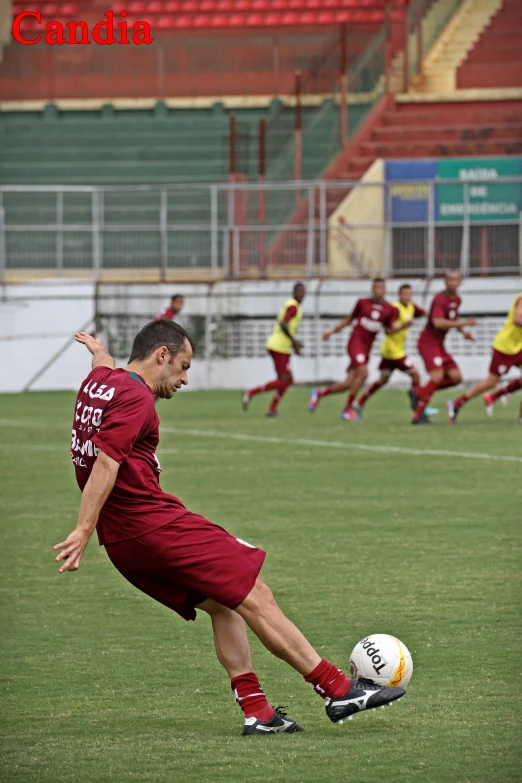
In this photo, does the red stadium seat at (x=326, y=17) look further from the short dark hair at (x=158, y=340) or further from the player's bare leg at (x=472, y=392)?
the short dark hair at (x=158, y=340)

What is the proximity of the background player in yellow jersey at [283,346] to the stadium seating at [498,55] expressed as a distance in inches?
642

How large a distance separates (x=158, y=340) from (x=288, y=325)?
1689 cm

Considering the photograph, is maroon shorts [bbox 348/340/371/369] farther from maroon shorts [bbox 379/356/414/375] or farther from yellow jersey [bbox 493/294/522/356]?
yellow jersey [bbox 493/294/522/356]

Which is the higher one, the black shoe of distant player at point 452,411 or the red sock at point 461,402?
the red sock at point 461,402

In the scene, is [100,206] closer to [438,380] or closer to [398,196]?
[398,196]

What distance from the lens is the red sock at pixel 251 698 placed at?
5398mm

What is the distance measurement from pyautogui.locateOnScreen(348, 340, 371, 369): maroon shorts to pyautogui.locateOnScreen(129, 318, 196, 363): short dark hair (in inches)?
629

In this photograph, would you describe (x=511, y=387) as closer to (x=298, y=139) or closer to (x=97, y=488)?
(x=298, y=139)

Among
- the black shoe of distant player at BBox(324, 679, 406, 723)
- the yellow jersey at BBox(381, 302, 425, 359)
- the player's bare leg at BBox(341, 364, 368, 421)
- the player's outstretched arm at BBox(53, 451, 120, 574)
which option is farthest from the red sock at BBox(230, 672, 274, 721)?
the yellow jersey at BBox(381, 302, 425, 359)

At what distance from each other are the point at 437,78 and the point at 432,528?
27738mm

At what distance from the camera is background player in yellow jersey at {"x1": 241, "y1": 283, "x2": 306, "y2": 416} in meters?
21.7

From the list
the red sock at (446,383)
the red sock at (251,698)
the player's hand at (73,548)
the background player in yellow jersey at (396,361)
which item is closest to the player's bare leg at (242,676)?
the red sock at (251,698)

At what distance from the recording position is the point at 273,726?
5375 mm

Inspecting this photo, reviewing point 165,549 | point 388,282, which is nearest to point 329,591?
point 165,549
